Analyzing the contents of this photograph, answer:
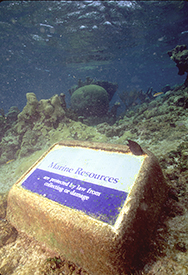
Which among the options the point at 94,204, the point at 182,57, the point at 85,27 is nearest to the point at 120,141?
the point at 94,204

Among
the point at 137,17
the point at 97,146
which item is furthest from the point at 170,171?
the point at 137,17

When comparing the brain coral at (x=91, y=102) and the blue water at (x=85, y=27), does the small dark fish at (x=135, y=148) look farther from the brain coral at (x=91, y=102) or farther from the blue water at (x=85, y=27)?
the blue water at (x=85, y=27)

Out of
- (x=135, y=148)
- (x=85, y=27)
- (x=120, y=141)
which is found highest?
(x=85, y=27)

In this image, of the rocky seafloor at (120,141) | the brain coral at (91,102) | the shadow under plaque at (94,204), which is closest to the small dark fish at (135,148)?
the shadow under plaque at (94,204)

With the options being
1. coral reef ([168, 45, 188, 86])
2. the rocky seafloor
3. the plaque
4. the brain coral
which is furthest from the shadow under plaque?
the brain coral

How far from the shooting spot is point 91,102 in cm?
1129

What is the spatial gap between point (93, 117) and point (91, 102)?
1602 millimetres

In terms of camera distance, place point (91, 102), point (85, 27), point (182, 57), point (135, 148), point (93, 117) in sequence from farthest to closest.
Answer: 1. point (85, 27)
2. point (91, 102)
3. point (93, 117)
4. point (182, 57)
5. point (135, 148)

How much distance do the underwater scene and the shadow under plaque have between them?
185 millimetres

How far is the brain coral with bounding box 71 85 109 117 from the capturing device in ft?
36.7

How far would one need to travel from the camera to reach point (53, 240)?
5.46 ft

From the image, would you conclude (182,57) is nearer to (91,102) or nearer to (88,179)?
(91,102)

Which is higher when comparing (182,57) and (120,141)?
(182,57)

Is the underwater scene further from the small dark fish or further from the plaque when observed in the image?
the plaque
